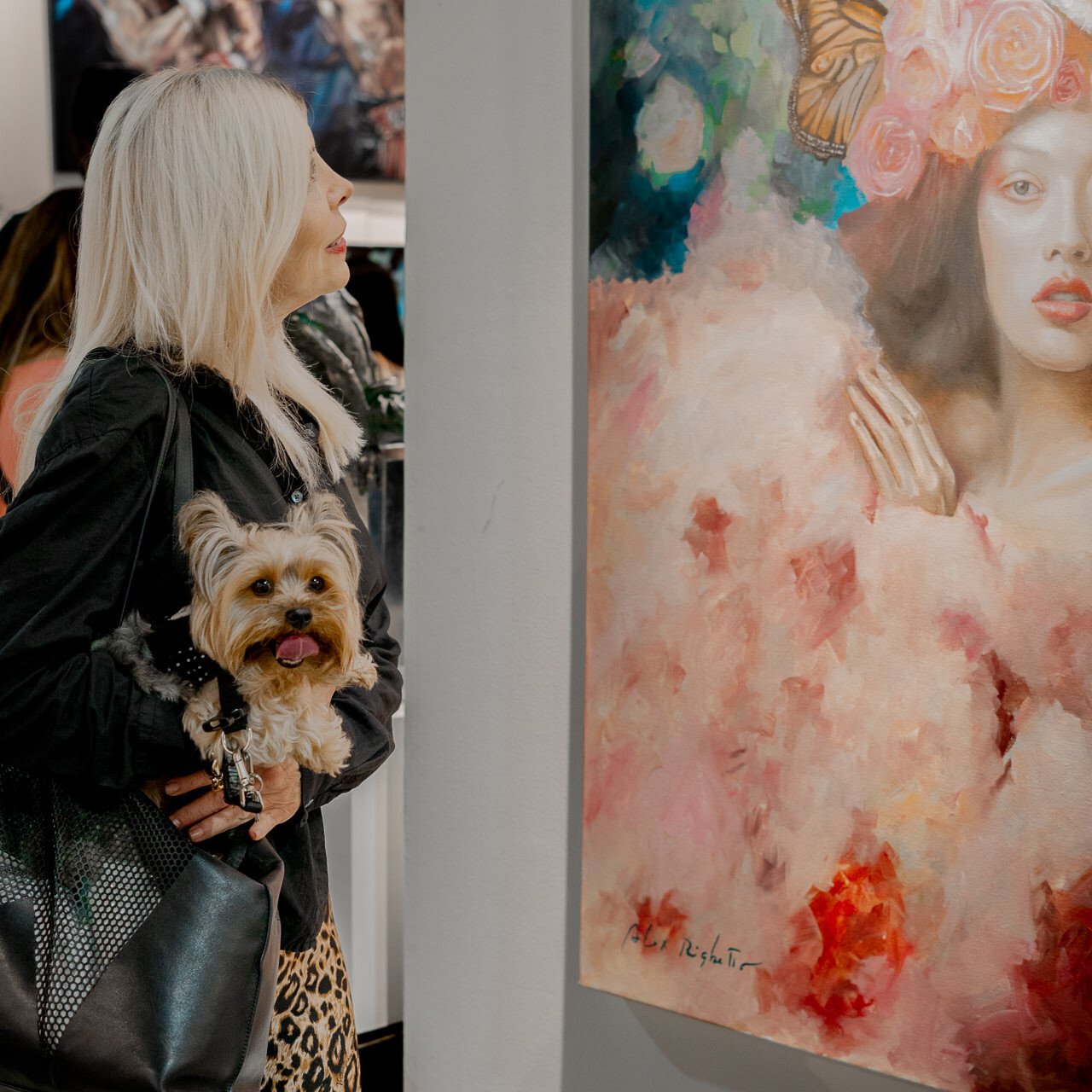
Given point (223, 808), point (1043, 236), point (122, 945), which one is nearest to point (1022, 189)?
point (1043, 236)

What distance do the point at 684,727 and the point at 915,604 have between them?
262mm

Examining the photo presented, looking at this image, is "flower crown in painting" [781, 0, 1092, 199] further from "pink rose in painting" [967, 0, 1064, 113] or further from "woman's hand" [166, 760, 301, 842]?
"woman's hand" [166, 760, 301, 842]

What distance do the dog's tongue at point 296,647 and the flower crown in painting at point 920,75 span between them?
0.60 metres

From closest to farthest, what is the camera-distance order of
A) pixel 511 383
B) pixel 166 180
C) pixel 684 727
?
pixel 166 180, pixel 684 727, pixel 511 383

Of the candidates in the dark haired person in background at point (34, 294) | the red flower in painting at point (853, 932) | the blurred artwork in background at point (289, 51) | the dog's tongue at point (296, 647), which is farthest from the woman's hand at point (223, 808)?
the blurred artwork in background at point (289, 51)

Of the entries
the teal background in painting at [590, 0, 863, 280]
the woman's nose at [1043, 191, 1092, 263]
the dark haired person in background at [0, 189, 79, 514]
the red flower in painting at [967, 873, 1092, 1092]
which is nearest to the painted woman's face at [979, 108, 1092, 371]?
the woman's nose at [1043, 191, 1092, 263]

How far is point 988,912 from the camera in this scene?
0.98 meters

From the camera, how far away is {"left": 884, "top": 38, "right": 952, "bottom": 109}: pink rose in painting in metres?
0.95

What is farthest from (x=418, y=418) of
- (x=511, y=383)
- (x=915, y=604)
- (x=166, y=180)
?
(x=915, y=604)

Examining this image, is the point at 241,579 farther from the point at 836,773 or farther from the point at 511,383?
the point at 836,773

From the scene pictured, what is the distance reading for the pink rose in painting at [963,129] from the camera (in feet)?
3.06

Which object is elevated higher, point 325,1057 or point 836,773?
point 836,773

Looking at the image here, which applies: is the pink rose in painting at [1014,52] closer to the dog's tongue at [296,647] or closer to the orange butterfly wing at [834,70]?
the orange butterfly wing at [834,70]
